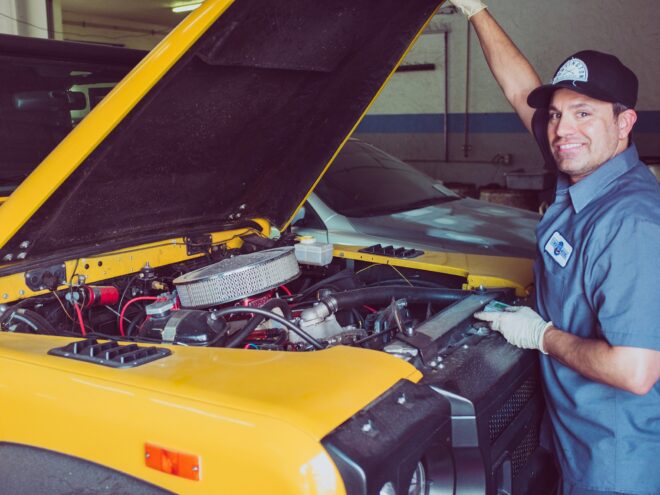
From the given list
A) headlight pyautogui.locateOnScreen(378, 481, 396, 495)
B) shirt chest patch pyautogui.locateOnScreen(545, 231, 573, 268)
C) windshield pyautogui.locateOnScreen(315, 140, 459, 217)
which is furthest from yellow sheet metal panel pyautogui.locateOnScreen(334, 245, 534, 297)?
windshield pyautogui.locateOnScreen(315, 140, 459, 217)

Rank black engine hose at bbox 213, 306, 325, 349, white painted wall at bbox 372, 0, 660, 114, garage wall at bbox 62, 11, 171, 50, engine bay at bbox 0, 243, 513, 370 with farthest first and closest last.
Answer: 1. garage wall at bbox 62, 11, 171, 50
2. white painted wall at bbox 372, 0, 660, 114
3. engine bay at bbox 0, 243, 513, 370
4. black engine hose at bbox 213, 306, 325, 349

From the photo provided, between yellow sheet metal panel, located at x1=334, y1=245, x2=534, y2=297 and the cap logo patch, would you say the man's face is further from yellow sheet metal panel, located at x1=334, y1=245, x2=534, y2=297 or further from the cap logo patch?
yellow sheet metal panel, located at x1=334, y1=245, x2=534, y2=297

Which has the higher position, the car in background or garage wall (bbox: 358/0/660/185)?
garage wall (bbox: 358/0/660/185)

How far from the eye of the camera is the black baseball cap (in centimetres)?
183

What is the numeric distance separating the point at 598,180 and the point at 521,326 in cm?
44

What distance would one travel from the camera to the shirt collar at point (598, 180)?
6.07ft

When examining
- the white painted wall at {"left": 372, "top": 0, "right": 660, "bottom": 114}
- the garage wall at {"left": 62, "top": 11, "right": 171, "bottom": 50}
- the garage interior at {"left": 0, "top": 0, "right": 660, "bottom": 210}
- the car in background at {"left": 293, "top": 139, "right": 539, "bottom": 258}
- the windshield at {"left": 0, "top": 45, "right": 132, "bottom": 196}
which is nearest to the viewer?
the windshield at {"left": 0, "top": 45, "right": 132, "bottom": 196}

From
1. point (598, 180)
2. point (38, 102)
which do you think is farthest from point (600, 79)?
point (38, 102)

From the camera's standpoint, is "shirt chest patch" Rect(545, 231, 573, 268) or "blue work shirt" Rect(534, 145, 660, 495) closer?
"blue work shirt" Rect(534, 145, 660, 495)

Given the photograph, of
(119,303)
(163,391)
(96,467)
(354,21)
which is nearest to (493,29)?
(354,21)

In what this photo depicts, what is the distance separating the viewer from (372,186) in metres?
4.76

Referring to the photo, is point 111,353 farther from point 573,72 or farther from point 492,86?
point 492,86

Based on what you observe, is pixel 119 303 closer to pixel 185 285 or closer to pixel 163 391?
pixel 185 285

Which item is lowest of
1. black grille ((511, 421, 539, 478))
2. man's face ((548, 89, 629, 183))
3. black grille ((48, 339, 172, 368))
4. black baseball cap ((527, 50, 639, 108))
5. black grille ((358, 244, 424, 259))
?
black grille ((511, 421, 539, 478))
